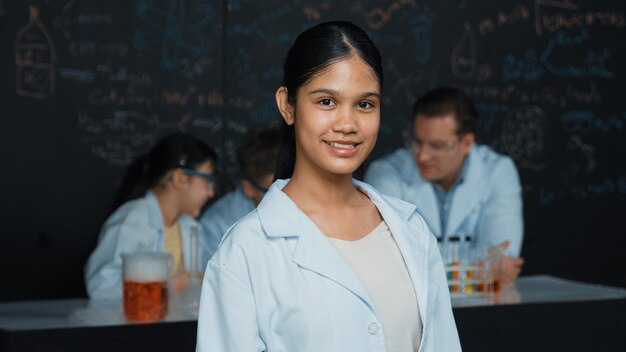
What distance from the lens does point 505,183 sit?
4438 millimetres

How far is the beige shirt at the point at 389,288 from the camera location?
1726mm

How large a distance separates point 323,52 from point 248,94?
3.48 m

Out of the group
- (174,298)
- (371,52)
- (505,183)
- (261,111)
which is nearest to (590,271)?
(505,183)

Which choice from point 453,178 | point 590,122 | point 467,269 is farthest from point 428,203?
point 590,122

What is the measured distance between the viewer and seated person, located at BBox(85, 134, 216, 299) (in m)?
3.94

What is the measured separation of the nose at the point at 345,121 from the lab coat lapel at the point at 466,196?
273 cm

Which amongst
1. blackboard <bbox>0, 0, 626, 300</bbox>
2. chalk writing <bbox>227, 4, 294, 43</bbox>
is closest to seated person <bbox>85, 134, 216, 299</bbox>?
blackboard <bbox>0, 0, 626, 300</bbox>

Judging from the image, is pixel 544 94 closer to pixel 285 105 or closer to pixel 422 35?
pixel 422 35

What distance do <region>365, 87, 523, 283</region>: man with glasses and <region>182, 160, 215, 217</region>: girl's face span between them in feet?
2.56

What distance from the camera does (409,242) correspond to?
1818 millimetres

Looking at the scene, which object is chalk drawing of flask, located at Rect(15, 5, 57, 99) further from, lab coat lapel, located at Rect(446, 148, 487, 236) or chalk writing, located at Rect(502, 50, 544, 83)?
chalk writing, located at Rect(502, 50, 544, 83)

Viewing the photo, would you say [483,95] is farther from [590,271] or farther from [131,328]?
[131,328]

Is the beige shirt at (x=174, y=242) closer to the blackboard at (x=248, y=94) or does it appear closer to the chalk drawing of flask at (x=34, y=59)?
the blackboard at (x=248, y=94)

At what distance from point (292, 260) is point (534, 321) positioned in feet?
6.83
